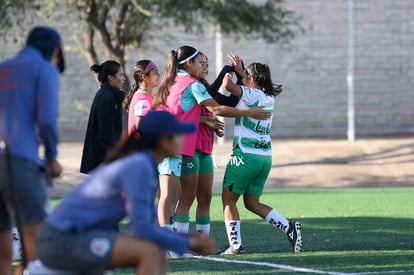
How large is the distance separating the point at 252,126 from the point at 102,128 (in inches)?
64.8

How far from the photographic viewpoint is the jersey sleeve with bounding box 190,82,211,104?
10617 millimetres

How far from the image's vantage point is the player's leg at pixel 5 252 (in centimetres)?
714

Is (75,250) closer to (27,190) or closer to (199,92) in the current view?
(27,190)

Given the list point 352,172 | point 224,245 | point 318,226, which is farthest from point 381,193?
point 224,245

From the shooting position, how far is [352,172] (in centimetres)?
2809

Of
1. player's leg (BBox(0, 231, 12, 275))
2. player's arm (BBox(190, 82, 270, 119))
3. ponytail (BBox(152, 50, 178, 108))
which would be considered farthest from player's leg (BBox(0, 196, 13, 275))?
player's arm (BBox(190, 82, 270, 119))

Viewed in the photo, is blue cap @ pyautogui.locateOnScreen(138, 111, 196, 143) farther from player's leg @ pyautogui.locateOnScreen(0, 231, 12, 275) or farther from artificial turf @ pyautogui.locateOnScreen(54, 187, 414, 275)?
artificial turf @ pyautogui.locateOnScreen(54, 187, 414, 275)

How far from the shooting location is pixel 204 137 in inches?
432

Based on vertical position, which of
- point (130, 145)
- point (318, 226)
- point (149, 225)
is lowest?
point (318, 226)

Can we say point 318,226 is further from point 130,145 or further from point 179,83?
point 130,145

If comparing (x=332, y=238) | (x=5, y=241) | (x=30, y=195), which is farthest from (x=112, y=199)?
(x=332, y=238)

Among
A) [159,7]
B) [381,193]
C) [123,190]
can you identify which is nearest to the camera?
[123,190]

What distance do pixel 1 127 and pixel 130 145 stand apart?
1.19 m

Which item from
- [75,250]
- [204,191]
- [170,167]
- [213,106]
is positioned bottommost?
[204,191]
